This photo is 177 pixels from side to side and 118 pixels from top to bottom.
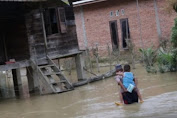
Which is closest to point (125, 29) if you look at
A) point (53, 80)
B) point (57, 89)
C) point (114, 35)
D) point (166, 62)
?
point (114, 35)

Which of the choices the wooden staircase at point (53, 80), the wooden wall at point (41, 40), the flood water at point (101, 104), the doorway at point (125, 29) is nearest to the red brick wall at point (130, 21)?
the doorway at point (125, 29)

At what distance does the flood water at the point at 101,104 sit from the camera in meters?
8.79

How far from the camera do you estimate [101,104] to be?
10.8 meters

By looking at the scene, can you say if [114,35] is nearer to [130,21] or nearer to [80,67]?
[130,21]

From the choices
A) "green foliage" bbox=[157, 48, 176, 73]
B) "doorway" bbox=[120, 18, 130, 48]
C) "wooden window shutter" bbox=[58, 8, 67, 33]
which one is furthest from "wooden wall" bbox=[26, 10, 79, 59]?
"doorway" bbox=[120, 18, 130, 48]

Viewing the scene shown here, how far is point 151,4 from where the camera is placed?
23953mm

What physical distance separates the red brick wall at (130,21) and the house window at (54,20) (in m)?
7.60

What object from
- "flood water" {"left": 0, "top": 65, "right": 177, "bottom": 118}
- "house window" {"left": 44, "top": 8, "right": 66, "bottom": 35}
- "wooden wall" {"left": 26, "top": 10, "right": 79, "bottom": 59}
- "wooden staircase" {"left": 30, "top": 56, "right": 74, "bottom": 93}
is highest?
"house window" {"left": 44, "top": 8, "right": 66, "bottom": 35}

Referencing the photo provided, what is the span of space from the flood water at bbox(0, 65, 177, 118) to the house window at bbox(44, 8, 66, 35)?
2.95m

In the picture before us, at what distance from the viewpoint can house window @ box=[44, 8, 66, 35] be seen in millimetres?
16812

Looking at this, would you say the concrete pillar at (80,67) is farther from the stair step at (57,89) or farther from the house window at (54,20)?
the stair step at (57,89)

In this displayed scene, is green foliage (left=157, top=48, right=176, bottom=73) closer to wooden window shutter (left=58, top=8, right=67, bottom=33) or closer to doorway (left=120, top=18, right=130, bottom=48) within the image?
wooden window shutter (left=58, top=8, right=67, bottom=33)

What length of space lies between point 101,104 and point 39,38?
20.1ft

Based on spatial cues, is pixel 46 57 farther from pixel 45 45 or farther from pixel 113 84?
pixel 113 84
